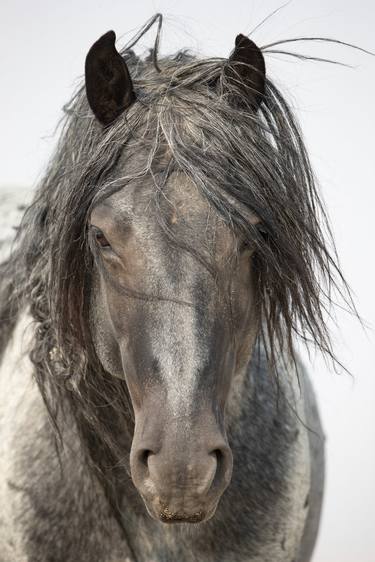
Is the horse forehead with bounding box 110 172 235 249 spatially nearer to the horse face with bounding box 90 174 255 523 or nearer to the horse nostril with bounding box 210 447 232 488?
the horse face with bounding box 90 174 255 523

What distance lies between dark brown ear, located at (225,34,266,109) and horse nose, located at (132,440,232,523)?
1150mm

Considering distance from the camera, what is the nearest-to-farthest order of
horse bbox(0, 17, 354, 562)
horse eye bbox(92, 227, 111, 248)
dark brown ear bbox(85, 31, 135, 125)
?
horse bbox(0, 17, 354, 562) < horse eye bbox(92, 227, 111, 248) < dark brown ear bbox(85, 31, 135, 125)

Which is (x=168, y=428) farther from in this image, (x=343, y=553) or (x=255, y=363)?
(x=343, y=553)

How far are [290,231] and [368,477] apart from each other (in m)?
6.69

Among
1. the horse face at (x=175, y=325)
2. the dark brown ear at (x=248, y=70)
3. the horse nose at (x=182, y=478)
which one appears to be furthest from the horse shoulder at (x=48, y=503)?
the dark brown ear at (x=248, y=70)

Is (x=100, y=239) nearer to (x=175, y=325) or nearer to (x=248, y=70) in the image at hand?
(x=175, y=325)

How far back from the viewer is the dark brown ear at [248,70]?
106 inches

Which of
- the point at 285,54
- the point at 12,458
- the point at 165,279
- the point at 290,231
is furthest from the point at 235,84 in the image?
the point at 12,458

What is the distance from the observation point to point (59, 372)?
2.90 m

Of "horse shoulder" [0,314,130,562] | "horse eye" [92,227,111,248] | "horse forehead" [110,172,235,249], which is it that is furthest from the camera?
"horse shoulder" [0,314,130,562]

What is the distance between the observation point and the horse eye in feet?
8.11

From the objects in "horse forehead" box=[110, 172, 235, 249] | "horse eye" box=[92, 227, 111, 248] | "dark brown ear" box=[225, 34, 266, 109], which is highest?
"dark brown ear" box=[225, 34, 266, 109]

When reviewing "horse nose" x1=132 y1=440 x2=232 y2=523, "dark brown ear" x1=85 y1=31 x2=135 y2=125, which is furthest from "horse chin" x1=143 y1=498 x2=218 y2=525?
"dark brown ear" x1=85 y1=31 x2=135 y2=125

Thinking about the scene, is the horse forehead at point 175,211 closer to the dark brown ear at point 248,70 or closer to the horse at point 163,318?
the horse at point 163,318
